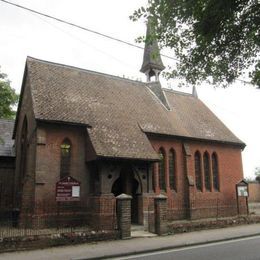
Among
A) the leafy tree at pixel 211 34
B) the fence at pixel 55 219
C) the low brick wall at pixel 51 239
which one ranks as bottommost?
the low brick wall at pixel 51 239

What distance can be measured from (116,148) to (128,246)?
6432 millimetres

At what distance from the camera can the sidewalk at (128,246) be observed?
11.4 metres

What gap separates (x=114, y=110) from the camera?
2231 cm

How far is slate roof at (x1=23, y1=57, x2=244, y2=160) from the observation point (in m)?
19.1

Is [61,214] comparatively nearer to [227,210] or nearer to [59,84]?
[59,84]

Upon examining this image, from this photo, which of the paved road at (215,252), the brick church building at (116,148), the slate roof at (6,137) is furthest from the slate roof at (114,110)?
the paved road at (215,252)

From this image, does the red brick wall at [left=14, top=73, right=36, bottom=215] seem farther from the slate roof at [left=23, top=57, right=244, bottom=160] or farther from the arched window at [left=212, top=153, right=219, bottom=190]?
the arched window at [left=212, top=153, right=219, bottom=190]

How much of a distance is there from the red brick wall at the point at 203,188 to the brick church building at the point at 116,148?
7 centimetres

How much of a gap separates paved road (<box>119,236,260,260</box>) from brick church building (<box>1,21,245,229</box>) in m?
4.21

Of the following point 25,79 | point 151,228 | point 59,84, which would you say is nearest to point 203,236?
point 151,228

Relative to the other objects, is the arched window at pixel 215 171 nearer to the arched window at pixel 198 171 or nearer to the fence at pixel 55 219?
the arched window at pixel 198 171

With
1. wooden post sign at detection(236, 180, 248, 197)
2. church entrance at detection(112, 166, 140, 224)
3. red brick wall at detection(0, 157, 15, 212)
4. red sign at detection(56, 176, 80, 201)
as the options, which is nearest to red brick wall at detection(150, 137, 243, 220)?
wooden post sign at detection(236, 180, 248, 197)

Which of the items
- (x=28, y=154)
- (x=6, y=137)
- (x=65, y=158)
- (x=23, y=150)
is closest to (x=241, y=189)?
(x=65, y=158)

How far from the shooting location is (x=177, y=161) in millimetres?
23406
